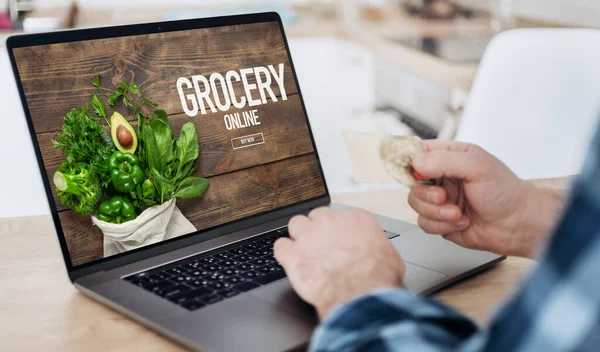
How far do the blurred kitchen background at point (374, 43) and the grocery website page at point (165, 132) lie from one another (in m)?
1.77

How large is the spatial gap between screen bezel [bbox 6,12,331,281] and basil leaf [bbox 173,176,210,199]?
0.06m

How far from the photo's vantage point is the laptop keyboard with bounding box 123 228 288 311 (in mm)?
818

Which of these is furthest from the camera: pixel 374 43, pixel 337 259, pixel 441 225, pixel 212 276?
pixel 374 43

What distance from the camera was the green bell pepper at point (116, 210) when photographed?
942mm

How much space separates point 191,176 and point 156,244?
137 mm

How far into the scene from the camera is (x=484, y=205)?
954 millimetres

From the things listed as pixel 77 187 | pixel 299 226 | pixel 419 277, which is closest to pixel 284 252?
pixel 299 226

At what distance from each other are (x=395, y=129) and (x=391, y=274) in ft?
8.21

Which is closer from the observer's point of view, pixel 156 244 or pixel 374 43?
pixel 156 244

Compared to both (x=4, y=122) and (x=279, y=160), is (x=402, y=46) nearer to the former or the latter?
(x=4, y=122)

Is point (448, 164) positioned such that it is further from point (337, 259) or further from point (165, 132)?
point (165, 132)

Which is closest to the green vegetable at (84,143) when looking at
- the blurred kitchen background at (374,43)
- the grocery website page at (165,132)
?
the grocery website page at (165,132)

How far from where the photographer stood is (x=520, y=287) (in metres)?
0.45

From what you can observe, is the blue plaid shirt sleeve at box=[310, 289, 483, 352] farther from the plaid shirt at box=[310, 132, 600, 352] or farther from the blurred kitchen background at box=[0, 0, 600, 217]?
the blurred kitchen background at box=[0, 0, 600, 217]
